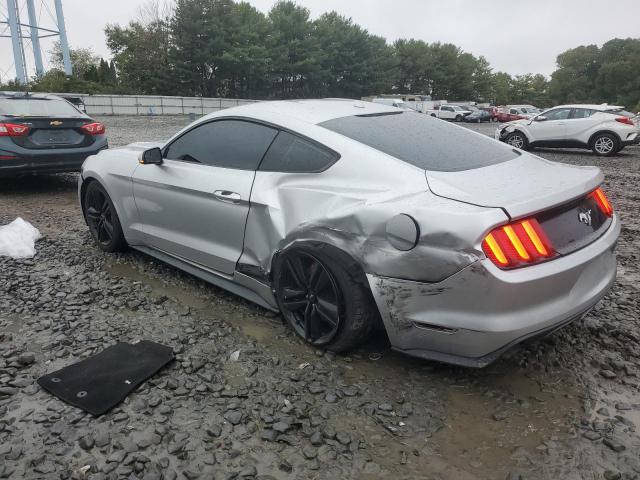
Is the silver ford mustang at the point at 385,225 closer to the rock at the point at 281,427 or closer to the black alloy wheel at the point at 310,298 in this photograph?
the black alloy wheel at the point at 310,298

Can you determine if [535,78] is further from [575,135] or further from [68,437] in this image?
[68,437]

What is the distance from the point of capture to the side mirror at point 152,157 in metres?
3.79

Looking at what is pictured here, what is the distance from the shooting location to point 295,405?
8.14ft

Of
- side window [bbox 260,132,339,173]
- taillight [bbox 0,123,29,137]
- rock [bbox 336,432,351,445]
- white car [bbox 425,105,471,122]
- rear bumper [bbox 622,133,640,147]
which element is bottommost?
white car [bbox 425,105,471,122]

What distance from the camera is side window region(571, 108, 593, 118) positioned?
13945 millimetres

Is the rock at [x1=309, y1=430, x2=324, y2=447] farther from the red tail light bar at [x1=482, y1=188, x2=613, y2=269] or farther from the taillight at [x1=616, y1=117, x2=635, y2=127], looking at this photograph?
the taillight at [x1=616, y1=117, x2=635, y2=127]

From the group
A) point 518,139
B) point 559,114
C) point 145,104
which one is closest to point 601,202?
point 559,114

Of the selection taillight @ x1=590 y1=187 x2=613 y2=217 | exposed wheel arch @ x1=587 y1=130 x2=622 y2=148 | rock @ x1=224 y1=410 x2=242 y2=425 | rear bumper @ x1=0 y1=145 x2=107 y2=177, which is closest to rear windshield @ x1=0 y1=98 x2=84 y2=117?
rear bumper @ x1=0 y1=145 x2=107 y2=177

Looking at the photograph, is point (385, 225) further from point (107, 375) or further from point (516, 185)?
point (107, 375)

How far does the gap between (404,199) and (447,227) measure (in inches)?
11.6

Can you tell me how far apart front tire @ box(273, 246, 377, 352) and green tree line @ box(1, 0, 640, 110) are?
142 ft

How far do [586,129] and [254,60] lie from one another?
136ft

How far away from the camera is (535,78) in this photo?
115 meters

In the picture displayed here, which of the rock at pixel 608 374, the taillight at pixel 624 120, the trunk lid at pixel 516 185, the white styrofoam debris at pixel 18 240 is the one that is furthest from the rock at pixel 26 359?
the taillight at pixel 624 120
